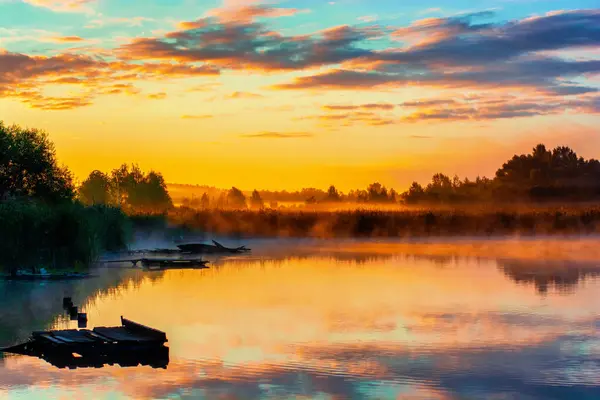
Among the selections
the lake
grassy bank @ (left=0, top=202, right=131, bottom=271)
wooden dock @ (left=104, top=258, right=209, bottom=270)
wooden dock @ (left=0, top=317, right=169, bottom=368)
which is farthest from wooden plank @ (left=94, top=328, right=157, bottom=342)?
wooden dock @ (left=104, top=258, right=209, bottom=270)

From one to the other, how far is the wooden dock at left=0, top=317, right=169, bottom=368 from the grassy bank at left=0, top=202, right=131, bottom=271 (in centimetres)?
2805

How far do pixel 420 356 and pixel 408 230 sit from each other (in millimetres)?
95196

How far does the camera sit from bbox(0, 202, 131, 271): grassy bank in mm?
56406

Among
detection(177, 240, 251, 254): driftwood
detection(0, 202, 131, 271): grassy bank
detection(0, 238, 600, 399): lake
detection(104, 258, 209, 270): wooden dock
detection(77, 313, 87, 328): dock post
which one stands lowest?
detection(0, 238, 600, 399): lake

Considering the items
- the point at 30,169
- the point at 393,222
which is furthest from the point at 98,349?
the point at 393,222

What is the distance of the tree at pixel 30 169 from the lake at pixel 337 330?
21935 millimetres

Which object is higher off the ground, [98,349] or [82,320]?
[82,320]

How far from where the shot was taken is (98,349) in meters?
28.5

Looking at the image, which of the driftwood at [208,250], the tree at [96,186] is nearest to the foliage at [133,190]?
the tree at [96,186]

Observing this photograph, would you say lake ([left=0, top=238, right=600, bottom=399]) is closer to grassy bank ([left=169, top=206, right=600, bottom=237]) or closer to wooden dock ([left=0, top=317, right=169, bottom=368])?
wooden dock ([left=0, top=317, right=169, bottom=368])

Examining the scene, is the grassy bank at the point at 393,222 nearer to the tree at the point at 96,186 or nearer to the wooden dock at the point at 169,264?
the wooden dock at the point at 169,264

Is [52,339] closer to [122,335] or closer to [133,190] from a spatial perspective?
[122,335]

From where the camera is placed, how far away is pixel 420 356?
28172 millimetres

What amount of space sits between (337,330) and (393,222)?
298ft
